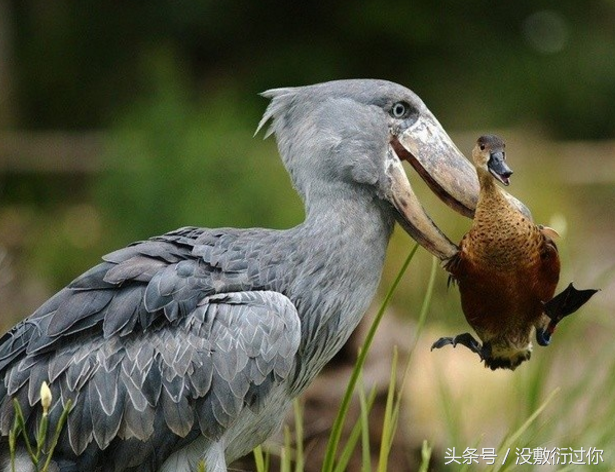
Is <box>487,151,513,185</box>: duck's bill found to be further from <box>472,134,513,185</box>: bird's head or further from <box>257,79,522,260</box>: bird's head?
<box>257,79,522,260</box>: bird's head

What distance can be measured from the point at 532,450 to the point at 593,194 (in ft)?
21.1

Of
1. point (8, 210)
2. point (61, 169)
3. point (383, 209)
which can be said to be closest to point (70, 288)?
point (383, 209)

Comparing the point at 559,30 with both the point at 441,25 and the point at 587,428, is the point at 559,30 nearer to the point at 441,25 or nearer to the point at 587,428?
the point at 441,25

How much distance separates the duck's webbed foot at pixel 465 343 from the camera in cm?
255

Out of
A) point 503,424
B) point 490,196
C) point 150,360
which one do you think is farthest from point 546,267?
point 503,424

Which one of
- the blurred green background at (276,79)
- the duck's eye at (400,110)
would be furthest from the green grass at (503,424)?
the blurred green background at (276,79)

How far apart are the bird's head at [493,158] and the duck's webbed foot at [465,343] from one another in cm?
38

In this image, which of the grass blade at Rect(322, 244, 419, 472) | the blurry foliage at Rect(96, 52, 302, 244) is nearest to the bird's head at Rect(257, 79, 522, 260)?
the grass blade at Rect(322, 244, 419, 472)

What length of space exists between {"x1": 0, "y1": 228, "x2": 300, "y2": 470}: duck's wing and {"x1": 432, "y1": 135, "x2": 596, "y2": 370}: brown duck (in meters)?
0.43

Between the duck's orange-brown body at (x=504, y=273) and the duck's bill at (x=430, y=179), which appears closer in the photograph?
the duck's orange-brown body at (x=504, y=273)

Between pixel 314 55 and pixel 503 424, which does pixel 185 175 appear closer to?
pixel 503 424

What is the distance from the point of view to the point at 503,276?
2.50 metres

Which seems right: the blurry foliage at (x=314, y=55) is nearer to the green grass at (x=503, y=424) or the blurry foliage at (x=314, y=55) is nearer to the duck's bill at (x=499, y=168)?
the green grass at (x=503, y=424)

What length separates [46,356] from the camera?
2686mm
